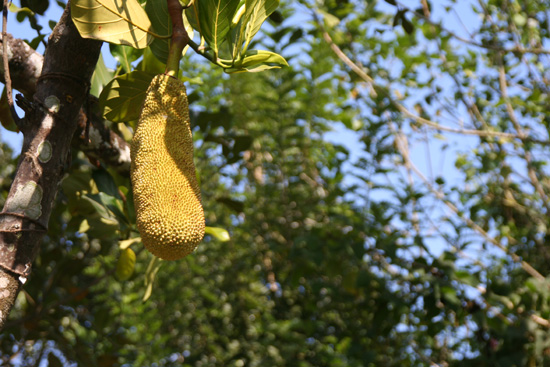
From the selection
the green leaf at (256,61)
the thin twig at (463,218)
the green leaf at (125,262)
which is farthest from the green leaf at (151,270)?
the thin twig at (463,218)

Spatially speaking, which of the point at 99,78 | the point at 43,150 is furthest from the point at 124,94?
the point at 99,78

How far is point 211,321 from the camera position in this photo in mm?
3068

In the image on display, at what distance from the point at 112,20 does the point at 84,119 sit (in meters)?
0.39

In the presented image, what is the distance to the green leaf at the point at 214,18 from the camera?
80 centimetres

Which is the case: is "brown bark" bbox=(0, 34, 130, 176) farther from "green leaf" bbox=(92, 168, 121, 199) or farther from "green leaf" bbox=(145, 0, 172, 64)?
"green leaf" bbox=(145, 0, 172, 64)

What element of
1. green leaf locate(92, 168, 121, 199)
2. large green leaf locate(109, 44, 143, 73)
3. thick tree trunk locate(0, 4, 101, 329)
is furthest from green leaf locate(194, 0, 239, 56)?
green leaf locate(92, 168, 121, 199)

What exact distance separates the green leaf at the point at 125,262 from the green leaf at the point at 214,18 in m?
0.68

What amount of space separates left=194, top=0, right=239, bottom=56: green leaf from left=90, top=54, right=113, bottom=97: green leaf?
1.52ft

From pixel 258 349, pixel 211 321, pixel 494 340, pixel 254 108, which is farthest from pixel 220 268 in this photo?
pixel 494 340

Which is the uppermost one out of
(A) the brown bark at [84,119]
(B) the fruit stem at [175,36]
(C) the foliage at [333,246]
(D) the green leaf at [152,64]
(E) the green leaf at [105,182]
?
(B) the fruit stem at [175,36]

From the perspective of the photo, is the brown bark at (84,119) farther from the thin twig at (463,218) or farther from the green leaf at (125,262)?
Result: the thin twig at (463,218)

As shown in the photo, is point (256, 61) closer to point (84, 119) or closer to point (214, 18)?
point (214, 18)

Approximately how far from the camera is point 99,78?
1.25 metres

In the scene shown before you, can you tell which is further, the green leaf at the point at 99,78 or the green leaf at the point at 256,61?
the green leaf at the point at 99,78
